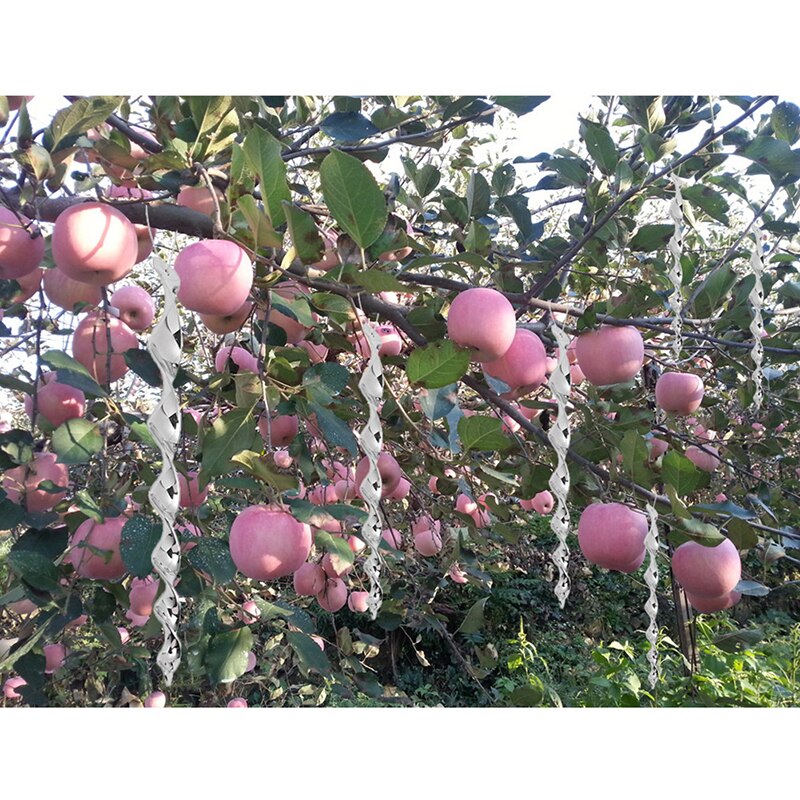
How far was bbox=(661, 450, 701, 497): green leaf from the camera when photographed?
0.87 meters

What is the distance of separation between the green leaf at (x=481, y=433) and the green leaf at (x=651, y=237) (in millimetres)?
477

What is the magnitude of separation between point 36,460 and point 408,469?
81cm

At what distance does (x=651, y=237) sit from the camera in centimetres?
115

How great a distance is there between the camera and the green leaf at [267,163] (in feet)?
2.20

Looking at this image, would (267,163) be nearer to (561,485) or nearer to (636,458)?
(561,485)

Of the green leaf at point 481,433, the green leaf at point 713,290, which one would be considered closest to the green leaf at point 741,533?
the green leaf at point 481,433

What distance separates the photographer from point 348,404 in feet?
3.61

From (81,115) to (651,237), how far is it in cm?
88

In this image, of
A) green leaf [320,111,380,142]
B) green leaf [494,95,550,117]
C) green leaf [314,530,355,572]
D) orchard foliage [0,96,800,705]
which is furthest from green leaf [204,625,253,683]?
green leaf [494,95,550,117]

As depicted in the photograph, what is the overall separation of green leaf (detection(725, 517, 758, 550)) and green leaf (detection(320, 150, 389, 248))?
711mm

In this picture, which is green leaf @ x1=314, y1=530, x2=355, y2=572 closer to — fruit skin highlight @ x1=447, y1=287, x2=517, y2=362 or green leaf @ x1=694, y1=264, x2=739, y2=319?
fruit skin highlight @ x1=447, y1=287, x2=517, y2=362

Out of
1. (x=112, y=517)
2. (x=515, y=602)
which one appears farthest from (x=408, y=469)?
(x=515, y=602)

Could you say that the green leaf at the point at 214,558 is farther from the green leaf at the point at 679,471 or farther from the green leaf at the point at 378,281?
the green leaf at the point at 679,471
